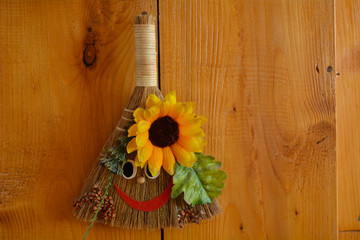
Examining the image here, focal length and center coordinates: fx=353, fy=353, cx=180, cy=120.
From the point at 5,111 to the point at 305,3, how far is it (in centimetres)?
72

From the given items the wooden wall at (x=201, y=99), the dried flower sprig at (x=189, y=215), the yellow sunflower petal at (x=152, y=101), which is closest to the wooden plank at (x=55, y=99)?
the wooden wall at (x=201, y=99)

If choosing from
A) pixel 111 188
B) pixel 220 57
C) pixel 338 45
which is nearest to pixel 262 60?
pixel 220 57

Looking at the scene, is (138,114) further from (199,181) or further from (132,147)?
(199,181)

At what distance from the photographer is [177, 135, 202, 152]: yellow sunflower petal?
0.70m

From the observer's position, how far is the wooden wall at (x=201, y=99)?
0.79m

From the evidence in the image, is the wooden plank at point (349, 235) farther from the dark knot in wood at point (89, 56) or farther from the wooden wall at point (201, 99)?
the dark knot in wood at point (89, 56)

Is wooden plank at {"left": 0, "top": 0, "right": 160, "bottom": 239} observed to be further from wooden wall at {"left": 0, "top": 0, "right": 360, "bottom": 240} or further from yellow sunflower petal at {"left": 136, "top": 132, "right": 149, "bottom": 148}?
yellow sunflower petal at {"left": 136, "top": 132, "right": 149, "bottom": 148}

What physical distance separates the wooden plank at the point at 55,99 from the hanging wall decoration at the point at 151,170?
7cm

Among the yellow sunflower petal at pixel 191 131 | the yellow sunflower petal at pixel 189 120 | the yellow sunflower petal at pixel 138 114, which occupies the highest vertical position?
the yellow sunflower petal at pixel 138 114

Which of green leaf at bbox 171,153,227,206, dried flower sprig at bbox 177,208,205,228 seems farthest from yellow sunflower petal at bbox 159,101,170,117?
dried flower sprig at bbox 177,208,205,228

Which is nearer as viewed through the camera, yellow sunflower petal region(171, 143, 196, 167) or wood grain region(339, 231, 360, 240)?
yellow sunflower petal region(171, 143, 196, 167)

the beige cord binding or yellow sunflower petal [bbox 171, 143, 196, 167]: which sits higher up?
the beige cord binding

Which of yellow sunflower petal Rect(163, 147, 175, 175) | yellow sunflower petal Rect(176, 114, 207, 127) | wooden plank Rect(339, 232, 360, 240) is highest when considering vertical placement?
yellow sunflower petal Rect(176, 114, 207, 127)

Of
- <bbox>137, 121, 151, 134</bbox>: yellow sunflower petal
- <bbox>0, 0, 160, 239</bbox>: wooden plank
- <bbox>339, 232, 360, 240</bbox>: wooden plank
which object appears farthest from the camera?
<bbox>339, 232, 360, 240</bbox>: wooden plank
